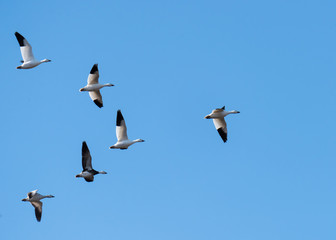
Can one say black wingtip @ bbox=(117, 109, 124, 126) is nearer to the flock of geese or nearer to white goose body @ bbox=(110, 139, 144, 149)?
the flock of geese

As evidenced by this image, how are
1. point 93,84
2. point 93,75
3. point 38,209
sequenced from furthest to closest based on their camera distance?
point 93,84, point 93,75, point 38,209

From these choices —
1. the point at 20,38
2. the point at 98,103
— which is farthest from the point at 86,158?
the point at 20,38

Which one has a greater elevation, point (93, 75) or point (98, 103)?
point (93, 75)

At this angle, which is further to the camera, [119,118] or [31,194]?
[31,194]

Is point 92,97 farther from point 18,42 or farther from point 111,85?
point 18,42

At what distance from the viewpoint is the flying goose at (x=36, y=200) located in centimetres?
2277

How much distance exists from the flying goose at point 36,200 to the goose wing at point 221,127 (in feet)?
24.5

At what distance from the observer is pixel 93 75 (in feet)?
78.0

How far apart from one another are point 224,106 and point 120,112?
13.7 ft

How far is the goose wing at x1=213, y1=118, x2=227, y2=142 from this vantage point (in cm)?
2331

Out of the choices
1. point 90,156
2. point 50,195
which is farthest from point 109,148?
point 50,195

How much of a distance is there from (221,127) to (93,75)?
5868 millimetres

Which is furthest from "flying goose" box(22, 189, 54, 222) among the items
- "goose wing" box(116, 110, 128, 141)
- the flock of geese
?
"goose wing" box(116, 110, 128, 141)

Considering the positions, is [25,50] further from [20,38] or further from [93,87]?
[93,87]
